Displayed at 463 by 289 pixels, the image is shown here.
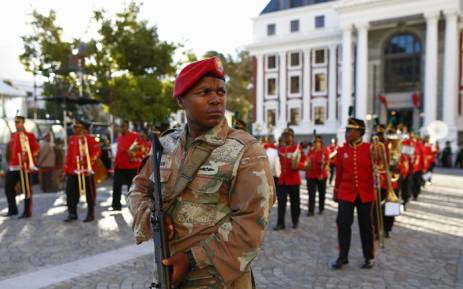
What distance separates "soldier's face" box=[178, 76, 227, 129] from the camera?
6.77ft

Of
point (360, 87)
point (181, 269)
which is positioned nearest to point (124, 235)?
point (181, 269)

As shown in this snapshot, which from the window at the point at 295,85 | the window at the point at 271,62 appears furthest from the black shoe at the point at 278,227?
the window at the point at 271,62

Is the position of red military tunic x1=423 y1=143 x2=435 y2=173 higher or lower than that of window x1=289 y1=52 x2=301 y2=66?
lower

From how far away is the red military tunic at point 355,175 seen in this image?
5957 mm

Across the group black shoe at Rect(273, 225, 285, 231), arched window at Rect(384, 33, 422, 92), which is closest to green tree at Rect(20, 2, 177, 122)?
black shoe at Rect(273, 225, 285, 231)

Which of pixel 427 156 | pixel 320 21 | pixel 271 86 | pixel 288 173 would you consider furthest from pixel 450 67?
pixel 288 173

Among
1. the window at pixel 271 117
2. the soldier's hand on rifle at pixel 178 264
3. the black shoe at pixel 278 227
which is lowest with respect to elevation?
the black shoe at pixel 278 227

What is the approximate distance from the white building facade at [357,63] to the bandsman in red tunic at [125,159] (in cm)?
2959

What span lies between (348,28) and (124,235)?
43481 millimetres

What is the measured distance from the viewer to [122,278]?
5383mm

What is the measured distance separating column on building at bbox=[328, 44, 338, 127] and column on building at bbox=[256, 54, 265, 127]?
352 inches

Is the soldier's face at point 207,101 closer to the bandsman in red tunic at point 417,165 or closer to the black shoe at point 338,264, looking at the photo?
the black shoe at point 338,264

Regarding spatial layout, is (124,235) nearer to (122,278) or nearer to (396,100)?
(122,278)

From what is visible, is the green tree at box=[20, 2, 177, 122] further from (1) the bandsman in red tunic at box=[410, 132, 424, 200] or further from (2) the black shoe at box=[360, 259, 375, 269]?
(2) the black shoe at box=[360, 259, 375, 269]
